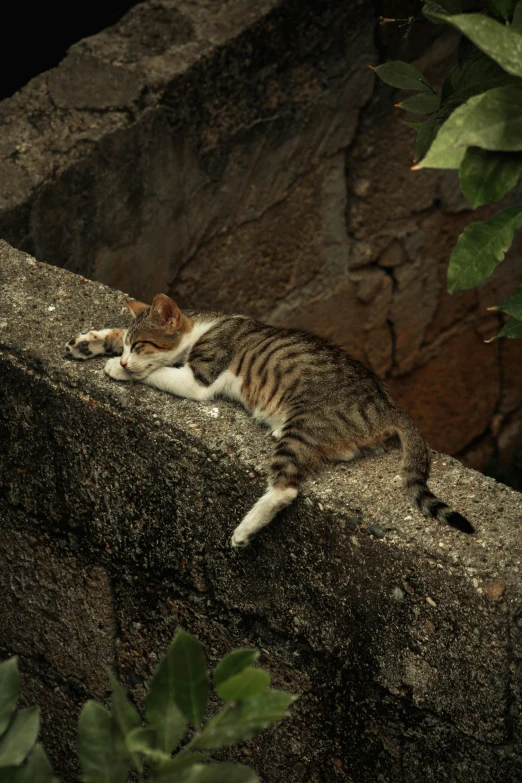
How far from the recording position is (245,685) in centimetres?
98

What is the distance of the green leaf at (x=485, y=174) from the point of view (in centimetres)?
144

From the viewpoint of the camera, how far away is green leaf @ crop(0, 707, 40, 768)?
3.42ft

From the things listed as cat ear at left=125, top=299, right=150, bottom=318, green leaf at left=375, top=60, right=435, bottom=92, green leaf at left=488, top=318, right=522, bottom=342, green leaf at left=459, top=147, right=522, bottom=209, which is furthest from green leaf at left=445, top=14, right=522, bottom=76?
cat ear at left=125, top=299, right=150, bottom=318

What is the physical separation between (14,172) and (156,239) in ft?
2.27

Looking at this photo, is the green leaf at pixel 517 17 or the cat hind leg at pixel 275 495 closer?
the green leaf at pixel 517 17

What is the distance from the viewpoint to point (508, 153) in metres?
1.45

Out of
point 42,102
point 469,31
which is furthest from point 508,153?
point 42,102

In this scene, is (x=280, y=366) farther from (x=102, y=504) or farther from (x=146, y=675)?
(x=146, y=675)

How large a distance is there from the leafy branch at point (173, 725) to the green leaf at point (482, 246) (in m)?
0.79

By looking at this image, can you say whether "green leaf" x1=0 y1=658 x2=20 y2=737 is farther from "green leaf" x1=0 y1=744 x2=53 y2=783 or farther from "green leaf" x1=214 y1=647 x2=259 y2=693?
"green leaf" x1=214 y1=647 x2=259 y2=693

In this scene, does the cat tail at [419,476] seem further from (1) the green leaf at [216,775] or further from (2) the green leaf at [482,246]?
(1) the green leaf at [216,775]

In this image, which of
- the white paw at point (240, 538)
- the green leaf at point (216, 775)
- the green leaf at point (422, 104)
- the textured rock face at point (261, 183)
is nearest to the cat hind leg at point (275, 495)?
the white paw at point (240, 538)

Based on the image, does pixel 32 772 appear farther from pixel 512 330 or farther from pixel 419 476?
pixel 419 476

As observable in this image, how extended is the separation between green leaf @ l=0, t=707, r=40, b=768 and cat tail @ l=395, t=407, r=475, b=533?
1.17 m
